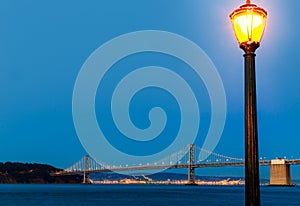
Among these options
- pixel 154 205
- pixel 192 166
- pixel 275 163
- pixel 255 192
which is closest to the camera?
pixel 255 192

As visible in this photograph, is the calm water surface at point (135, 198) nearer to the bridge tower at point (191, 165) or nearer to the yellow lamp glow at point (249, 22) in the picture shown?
the bridge tower at point (191, 165)

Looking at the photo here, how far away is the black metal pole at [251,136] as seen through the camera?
398cm

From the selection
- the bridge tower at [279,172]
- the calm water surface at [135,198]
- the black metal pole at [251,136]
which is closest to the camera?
the black metal pole at [251,136]

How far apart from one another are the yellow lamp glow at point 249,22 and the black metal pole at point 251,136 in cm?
6

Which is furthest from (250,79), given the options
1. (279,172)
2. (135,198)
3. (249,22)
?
(279,172)

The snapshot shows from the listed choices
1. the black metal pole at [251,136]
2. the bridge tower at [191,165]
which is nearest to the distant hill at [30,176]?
the bridge tower at [191,165]

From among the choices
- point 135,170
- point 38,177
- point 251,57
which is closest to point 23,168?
point 38,177

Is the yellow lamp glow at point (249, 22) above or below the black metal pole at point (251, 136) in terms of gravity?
above

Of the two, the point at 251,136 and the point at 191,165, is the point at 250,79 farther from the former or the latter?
the point at 191,165

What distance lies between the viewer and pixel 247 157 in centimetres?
402

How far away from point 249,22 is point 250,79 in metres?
0.46

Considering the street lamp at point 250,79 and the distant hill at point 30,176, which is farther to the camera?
the distant hill at point 30,176

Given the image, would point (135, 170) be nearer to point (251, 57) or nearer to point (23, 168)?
point (23, 168)

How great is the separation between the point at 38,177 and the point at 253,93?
481 feet
